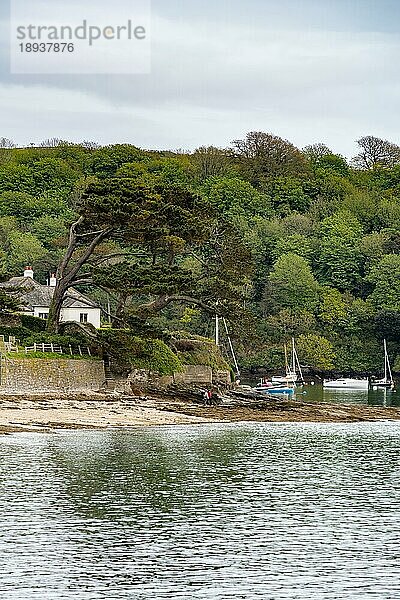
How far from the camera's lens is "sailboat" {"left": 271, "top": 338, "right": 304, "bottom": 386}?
9556cm

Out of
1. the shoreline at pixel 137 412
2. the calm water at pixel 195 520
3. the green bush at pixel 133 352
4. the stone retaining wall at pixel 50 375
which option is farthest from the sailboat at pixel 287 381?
the calm water at pixel 195 520

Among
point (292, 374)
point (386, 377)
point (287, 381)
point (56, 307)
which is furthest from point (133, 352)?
point (386, 377)

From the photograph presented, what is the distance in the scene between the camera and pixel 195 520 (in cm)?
2134

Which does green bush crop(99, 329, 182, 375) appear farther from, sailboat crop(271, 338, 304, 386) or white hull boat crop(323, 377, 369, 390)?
white hull boat crop(323, 377, 369, 390)

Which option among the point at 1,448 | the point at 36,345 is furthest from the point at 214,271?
the point at 1,448

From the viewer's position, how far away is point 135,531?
20219 millimetres

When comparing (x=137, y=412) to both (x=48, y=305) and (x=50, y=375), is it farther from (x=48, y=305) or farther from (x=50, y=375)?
(x=48, y=305)

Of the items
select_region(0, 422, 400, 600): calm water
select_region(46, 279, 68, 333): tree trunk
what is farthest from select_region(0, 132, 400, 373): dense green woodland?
select_region(0, 422, 400, 600): calm water

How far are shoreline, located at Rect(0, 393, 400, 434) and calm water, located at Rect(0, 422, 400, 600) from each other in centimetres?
470

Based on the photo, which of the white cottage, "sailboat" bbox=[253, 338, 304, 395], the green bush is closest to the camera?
the green bush

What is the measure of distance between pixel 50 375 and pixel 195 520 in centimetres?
2543

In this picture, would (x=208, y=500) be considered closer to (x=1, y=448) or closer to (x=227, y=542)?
(x=227, y=542)

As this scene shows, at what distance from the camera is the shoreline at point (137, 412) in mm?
39375

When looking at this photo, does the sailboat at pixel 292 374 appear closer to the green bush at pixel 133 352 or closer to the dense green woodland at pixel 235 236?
the dense green woodland at pixel 235 236
